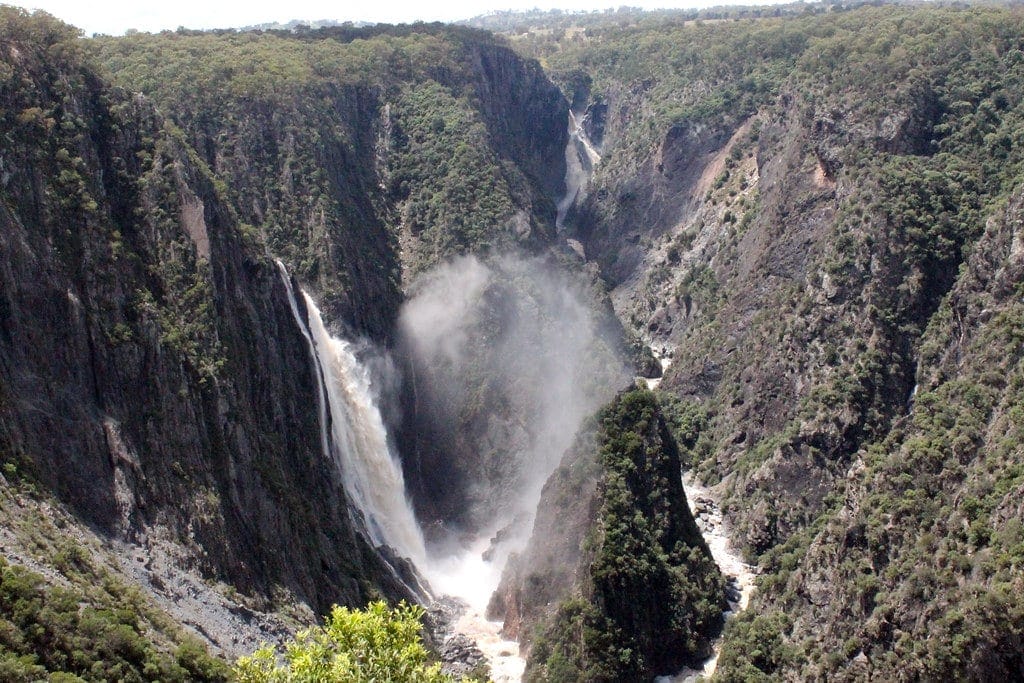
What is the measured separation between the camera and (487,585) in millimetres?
79312

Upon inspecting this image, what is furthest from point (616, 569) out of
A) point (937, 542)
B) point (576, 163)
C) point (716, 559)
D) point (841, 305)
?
point (576, 163)

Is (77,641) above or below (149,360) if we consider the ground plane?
below

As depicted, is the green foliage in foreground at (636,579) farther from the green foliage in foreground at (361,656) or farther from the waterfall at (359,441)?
the green foliage in foreground at (361,656)

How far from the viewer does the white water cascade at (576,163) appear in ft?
546

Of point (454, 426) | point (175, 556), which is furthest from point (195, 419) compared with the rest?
point (454, 426)

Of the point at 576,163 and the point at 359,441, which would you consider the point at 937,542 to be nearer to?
the point at 359,441

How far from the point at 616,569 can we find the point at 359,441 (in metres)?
25.0

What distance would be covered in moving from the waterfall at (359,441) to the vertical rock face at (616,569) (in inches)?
437

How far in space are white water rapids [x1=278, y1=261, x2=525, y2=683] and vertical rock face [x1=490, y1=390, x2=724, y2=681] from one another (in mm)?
4795

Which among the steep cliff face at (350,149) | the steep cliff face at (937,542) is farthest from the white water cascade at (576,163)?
the steep cliff face at (937,542)

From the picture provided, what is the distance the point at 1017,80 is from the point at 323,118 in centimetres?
6482

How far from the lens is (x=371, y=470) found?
8481cm

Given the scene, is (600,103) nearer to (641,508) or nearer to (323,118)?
(323,118)

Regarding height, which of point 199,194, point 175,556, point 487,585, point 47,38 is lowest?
point 487,585
